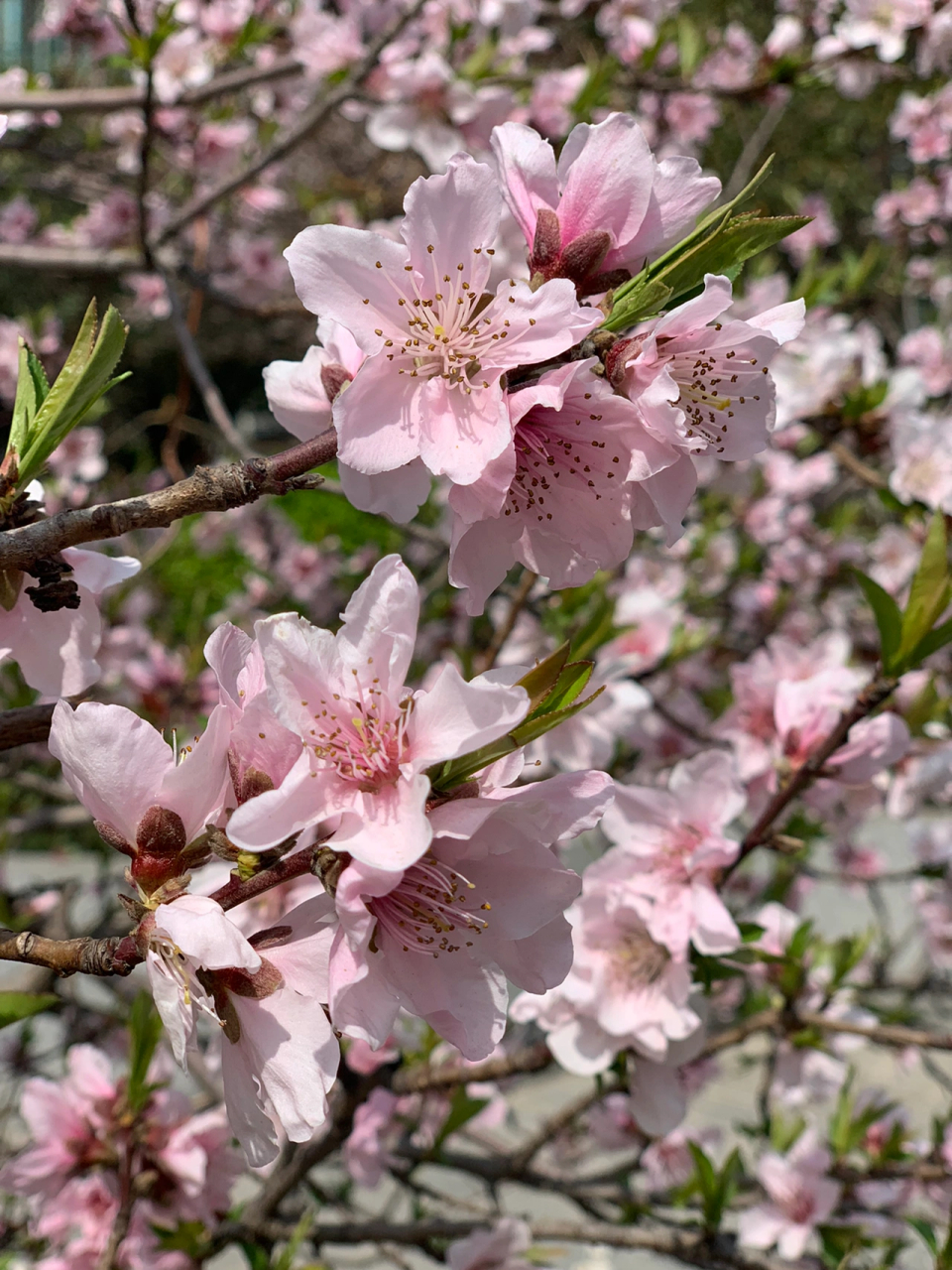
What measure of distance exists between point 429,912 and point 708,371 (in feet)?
1.72

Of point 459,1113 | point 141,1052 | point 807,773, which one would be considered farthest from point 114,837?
point 459,1113

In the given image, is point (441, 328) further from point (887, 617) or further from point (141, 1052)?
point (141, 1052)

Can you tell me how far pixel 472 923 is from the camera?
2.35 feet

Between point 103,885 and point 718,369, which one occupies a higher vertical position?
point 718,369

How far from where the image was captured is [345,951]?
649 mm

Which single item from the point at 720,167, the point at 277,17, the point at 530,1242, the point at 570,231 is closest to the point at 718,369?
the point at 570,231

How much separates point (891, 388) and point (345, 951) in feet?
7.75

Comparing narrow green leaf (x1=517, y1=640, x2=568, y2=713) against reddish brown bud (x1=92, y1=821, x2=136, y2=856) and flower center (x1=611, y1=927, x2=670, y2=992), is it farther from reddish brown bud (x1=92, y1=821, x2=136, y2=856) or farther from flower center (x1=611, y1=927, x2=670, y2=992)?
flower center (x1=611, y1=927, x2=670, y2=992)

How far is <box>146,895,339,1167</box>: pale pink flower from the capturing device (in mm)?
648

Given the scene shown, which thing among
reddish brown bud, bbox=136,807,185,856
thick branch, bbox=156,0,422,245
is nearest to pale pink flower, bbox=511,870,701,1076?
reddish brown bud, bbox=136,807,185,856

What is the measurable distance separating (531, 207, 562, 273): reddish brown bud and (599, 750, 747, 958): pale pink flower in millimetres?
771

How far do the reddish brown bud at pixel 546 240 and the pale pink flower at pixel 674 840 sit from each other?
77cm

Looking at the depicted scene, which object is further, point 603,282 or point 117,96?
point 117,96

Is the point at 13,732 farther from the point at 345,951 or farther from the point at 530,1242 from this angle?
the point at 530,1242
